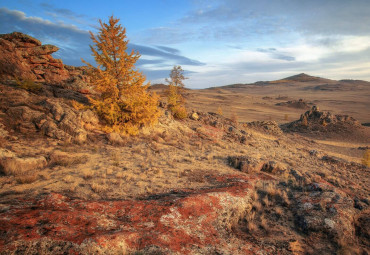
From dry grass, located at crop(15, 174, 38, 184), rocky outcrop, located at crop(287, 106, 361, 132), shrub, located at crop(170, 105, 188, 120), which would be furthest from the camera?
rocky outcrop, located at crop(287, 106, 361, 132)

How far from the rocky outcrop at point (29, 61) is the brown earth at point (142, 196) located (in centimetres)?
140

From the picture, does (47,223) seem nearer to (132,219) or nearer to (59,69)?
(132,219)

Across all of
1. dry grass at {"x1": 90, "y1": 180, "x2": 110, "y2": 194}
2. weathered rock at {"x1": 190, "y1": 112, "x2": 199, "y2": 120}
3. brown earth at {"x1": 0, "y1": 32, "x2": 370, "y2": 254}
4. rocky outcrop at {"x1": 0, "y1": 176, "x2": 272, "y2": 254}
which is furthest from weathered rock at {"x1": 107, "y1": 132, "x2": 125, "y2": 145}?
weathered rock at {"x1": 190, "y1": 112, "x2": 199, "y2": 120}

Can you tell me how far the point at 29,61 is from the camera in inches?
605

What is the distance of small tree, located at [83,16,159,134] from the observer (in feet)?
37.5

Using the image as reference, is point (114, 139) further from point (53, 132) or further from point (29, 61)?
point (29, 61)

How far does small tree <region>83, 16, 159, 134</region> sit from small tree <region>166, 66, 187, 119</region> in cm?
604

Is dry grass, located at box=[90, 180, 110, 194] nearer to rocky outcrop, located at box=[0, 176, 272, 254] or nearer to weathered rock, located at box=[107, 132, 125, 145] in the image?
rocky outcrop, located at box=[0, 176, 272, 254]

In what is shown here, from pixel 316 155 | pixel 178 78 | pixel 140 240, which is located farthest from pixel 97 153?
pixel 316 155

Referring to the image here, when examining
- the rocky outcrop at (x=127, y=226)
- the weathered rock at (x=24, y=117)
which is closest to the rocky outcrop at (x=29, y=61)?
the weathered rock at (x=24, y=117)

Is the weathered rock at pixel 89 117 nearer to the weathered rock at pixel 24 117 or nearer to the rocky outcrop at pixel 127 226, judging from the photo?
the weathered rock at pixel 24 117

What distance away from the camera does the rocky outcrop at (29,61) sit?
13734mm

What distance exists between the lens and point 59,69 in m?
17.1

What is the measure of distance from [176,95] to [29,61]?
498 inches
